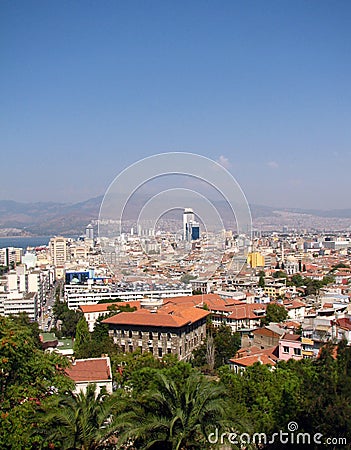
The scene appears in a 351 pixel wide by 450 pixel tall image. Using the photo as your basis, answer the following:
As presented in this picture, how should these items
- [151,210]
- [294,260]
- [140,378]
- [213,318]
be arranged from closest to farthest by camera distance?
[140,378], [213,318], [151,210], [294,260]

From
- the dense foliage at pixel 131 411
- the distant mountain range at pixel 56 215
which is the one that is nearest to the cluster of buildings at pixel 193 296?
the dense foliage at pixel 131 411

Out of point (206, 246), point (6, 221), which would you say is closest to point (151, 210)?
point (206, 246)

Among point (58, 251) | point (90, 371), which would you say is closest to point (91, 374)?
point (90, 371)

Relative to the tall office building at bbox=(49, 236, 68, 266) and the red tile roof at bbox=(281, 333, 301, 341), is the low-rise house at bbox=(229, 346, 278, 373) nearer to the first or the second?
the red tile roof at bbox=(281, 333, 301, 341)

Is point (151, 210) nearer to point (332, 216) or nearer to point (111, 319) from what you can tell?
point (111, 319)

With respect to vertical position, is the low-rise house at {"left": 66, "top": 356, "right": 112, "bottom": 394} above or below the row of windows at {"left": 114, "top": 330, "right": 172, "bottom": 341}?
above

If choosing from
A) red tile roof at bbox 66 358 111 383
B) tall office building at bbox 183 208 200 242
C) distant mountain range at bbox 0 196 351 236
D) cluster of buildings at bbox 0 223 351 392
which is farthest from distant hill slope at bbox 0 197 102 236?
red tile roof at bbox 66 358 111 383

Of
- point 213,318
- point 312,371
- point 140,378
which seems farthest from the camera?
point 213,318
